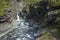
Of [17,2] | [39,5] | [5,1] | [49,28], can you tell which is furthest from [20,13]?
[49,28]

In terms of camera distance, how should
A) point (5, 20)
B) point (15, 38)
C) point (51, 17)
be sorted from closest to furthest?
point (51, 17)
point (15, 38)
point (5, 20)

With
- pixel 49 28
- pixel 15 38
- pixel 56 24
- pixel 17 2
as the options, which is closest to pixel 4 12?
pixel 15 38

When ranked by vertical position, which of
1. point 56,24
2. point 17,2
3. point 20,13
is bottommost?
point 20,13

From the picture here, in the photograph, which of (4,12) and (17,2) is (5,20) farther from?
(17,2)

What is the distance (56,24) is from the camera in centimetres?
682

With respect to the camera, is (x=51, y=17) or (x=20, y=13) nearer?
(x=51, y=17)

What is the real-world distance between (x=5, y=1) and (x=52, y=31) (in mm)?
6009

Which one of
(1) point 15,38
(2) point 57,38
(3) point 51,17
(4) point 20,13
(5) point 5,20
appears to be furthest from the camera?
(4) point 20,13

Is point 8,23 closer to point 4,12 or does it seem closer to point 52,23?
point 4,12

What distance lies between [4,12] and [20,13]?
21.0 feet

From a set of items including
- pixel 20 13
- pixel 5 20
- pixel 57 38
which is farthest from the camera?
pixel 20 13

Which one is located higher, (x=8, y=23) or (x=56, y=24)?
(x=56, y=24)

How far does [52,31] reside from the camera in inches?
280

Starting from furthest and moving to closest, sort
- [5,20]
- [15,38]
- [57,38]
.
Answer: [5,20] → [15,38] → [57,38]
